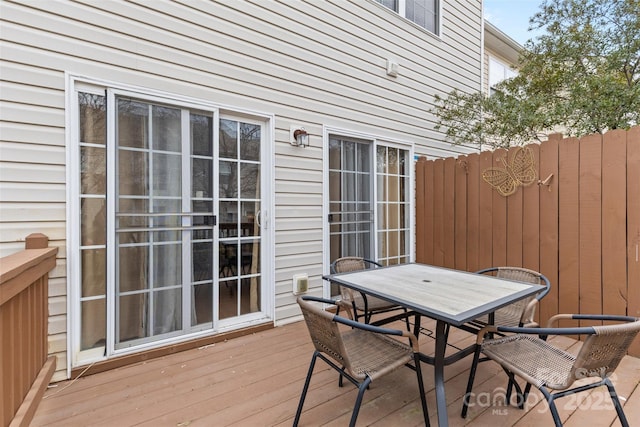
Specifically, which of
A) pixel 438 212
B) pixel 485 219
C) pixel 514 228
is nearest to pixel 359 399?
pixel 514 228

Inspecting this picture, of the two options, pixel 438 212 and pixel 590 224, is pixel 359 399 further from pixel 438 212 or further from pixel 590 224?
pixel 438 212

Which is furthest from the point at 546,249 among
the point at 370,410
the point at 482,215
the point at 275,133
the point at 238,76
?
the point at 238,76

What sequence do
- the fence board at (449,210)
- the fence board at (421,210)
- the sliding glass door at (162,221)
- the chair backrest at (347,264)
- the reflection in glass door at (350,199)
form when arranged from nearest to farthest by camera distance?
the sliding glass door at (162,221) < the chair backrest at (347,264) < the reflection in glass door at (350,199) < the fence board at (449,210) < the fence board at (421,210)

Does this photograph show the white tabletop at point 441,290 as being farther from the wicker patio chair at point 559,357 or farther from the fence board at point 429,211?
the fence board at point 429,211

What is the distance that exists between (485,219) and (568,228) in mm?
868

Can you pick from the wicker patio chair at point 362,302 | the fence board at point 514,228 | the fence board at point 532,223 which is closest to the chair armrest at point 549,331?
the wicker patio chair at point 362,302

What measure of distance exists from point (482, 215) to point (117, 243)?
388 centimetres

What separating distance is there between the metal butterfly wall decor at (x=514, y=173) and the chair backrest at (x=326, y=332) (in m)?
2.96

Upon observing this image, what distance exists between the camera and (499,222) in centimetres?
368

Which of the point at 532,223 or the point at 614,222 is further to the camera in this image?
the point at 532,223

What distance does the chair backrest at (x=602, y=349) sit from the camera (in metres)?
1.36

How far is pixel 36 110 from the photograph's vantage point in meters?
2.20

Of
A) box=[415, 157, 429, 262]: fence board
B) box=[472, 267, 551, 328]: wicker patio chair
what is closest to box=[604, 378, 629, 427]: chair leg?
box=[472, 267, 551, 328]: wicker patio chair

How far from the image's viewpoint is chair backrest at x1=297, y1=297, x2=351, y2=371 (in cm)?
154
